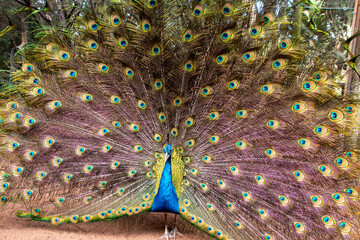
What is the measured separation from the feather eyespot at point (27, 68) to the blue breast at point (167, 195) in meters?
2.24

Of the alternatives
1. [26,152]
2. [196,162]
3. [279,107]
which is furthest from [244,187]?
[26,152]

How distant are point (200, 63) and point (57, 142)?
2.19 m

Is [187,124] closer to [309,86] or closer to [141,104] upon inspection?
[141,104]

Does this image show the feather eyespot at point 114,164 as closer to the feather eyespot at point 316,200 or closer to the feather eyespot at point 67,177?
the feather eyespot at point 67,177

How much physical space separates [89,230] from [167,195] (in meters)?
1.40

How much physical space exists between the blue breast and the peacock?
14 mm

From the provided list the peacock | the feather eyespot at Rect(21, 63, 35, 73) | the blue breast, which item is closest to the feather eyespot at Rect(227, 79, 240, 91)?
the peacock

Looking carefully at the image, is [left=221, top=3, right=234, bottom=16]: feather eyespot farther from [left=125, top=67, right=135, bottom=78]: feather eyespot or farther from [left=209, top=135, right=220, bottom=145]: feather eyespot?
[left=209, top=135, right=220, bottom=145]: feather eyespot

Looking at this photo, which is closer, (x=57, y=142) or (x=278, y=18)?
(x=278, y=18)

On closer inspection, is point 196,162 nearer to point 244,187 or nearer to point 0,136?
point 244,187

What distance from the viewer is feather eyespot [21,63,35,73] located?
3.55 m

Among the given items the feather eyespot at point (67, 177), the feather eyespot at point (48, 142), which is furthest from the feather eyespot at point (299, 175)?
the feather eyespot at point (48, 142)

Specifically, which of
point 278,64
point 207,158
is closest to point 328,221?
point 207,158

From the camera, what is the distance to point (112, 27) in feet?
10.7
